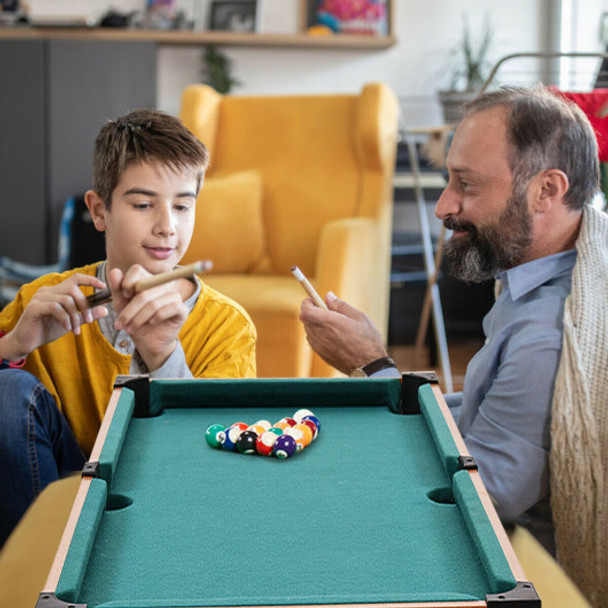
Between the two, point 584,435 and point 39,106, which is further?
point 39,106

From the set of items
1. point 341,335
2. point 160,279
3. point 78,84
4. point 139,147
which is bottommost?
point 341,335

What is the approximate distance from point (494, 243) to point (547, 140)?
160 millimetres

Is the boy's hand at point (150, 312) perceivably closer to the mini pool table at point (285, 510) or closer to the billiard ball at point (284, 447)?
the mini pool table at point (285, 510)

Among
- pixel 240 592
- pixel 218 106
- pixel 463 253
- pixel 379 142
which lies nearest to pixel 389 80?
pixel 379 142

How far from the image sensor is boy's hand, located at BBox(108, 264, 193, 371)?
1.03 metres

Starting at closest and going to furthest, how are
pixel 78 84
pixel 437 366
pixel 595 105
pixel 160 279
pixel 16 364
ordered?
pixel 160 279 → pixel 16 364 → pixel 595 105 → pixel 437 366 → pixel 78 84

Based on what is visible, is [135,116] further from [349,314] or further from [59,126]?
[59,126]

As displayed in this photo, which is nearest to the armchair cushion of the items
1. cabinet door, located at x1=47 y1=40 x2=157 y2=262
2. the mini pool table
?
the mini pool table

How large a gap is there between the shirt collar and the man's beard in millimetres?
36

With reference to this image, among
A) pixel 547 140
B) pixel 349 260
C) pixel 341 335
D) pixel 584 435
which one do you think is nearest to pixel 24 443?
pixel 341 335

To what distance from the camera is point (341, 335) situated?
1.25 meters

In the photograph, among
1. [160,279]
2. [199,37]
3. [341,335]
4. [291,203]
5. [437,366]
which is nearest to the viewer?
[160,279]

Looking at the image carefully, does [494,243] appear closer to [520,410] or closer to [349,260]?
[520,410]

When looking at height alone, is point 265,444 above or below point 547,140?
below
